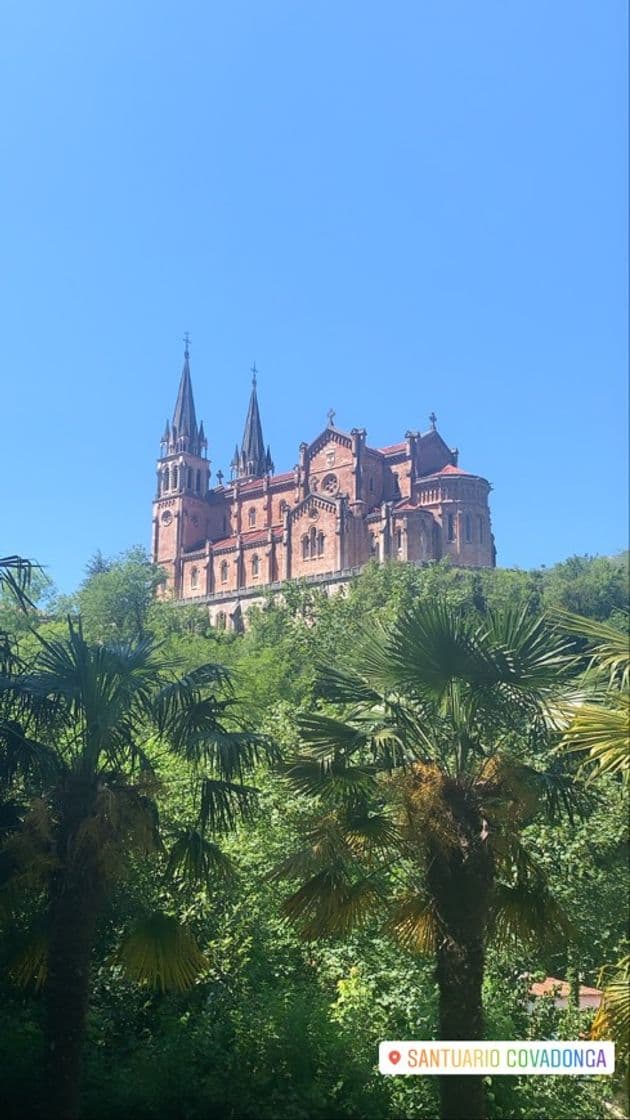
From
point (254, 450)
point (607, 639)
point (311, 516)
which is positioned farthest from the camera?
point (254, 450)

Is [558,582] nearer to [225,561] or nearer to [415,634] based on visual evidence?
[225,561]

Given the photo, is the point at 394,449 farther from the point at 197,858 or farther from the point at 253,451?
the point at 197,858

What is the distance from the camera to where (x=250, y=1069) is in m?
9.20

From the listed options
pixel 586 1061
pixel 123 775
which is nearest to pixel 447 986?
pixel 586 1061

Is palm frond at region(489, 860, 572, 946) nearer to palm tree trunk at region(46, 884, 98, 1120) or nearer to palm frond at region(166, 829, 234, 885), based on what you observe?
palm frond at region(166, 829, 234, 885)

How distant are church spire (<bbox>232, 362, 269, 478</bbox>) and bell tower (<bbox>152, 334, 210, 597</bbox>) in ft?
32.7

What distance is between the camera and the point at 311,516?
6378 centimetres

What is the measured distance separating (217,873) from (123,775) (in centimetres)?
135

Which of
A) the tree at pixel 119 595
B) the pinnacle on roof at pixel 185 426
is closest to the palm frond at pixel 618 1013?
the tree at pixel 119 595

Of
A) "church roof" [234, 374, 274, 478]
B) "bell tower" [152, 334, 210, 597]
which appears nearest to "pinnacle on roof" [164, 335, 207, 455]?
"bell tower" [152, 334, 210, 597]

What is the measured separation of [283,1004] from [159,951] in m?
2.22

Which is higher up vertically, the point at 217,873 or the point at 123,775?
the point at 123,775

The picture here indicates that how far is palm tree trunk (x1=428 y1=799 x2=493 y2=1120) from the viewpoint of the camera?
7.31 m

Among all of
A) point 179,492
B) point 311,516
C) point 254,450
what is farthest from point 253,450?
point 311,516
